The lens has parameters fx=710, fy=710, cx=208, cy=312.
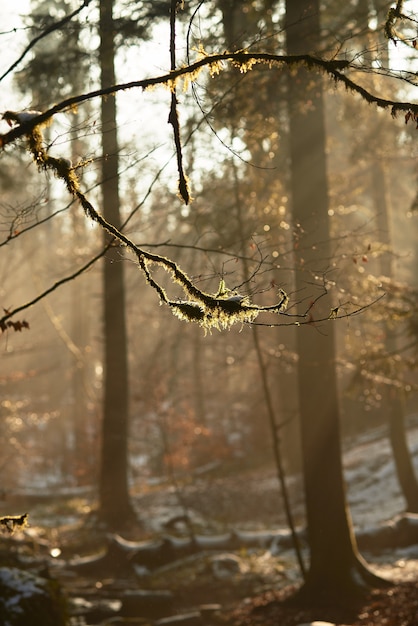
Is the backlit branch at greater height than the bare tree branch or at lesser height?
lesser

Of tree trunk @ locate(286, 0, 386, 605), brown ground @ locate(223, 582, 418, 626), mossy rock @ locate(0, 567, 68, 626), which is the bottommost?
brown ground @ locate(223, 582, 418, 626)

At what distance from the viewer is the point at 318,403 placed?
10.3 m

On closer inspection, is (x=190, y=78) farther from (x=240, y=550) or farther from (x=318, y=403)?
(x=240, y=550)

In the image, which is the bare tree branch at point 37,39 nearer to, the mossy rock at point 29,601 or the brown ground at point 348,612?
the mossy rock at point 29,601

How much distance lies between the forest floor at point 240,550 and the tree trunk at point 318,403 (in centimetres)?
50

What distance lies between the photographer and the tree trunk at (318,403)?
32.4 feet

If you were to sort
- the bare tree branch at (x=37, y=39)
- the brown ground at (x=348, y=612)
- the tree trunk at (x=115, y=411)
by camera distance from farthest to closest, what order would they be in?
the tree trunk at (x=115, y=411) < the brown ground at (x=348, y=612) < the bare tree branch at (x=37, y=39)

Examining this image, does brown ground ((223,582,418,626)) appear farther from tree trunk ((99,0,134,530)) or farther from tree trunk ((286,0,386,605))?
tree trunk ((99,0,134,530))

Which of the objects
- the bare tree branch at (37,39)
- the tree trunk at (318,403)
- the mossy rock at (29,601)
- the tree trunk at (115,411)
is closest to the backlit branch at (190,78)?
the bare tree branch at (37,39)

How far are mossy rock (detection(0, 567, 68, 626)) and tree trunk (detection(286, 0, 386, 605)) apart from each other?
3.62 meters

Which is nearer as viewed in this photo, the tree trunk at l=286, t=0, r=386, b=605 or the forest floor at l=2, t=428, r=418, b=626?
the forest floor at l=2, t=428, r=418, b=626

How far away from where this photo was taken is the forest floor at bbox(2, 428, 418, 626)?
937 cm

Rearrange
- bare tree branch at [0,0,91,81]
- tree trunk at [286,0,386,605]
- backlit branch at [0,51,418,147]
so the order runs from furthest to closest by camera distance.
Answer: tree trunk at [286,0,386,605], bare tree branch at [0,0,91,81], backlit branch at [0,51,418,147]

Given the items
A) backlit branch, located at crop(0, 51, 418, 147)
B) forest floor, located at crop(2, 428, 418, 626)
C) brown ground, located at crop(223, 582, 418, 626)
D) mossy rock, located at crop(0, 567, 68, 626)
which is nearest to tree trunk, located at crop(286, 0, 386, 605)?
brown ground, located at crop(223, 582, 418, 626)
